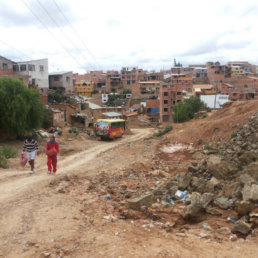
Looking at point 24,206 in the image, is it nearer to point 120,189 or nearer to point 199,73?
point 120,189

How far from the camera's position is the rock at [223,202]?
7353mm

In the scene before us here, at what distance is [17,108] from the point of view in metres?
22.4

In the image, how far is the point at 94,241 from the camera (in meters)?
5.10

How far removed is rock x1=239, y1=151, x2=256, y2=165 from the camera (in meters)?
9.31

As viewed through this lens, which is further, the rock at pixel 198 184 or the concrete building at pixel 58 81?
the concrete building at pixel 58 81

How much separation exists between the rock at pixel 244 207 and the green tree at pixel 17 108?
20131 mm

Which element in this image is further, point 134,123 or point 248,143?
point 134,123

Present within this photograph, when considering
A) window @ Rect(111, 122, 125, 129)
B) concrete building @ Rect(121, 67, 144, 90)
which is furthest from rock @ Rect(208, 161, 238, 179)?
concrete building @ Rect(121, 67, 144, 90)

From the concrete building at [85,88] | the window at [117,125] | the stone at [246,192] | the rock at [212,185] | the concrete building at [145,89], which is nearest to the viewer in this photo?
the stone at [246,192]

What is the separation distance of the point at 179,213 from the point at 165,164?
706 centimetres

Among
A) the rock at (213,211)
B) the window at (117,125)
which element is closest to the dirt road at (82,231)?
the rock at (213,211)

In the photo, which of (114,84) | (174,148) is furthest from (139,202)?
(114,84)

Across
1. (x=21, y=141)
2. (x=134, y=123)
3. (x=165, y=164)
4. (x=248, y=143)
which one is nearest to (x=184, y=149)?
(x=165, y=164)

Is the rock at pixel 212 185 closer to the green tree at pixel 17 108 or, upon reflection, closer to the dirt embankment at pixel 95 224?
the dirt embankment at pixel 95 224
